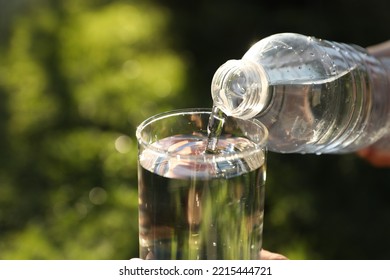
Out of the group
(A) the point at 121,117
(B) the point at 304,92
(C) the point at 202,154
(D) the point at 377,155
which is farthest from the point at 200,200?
(A) the point at 121,117

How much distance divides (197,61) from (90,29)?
556 millimetres

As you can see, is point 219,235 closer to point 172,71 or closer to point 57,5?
point 172,71

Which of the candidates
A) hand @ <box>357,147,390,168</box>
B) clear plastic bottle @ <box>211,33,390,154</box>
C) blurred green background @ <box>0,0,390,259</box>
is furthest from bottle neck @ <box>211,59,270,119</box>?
blurred green background @ <box>0,0,390,259</box>

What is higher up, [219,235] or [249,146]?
[249,146]

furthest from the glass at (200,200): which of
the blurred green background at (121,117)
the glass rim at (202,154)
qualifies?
the blurred green background at (121,117)

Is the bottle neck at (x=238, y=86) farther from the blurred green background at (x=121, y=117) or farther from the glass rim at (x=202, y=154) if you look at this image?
the blurred green background at (x=121, y=117)

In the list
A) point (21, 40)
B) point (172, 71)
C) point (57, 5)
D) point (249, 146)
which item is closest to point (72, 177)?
point (172, 71)

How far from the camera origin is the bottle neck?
1.17 metres

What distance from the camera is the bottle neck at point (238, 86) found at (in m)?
1.17

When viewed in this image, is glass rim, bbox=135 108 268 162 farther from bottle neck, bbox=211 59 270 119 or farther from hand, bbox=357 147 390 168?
hand, bbox=357 147 390 168

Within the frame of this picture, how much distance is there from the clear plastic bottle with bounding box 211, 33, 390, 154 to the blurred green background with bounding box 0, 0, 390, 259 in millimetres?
922

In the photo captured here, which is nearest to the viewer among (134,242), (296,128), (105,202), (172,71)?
(296,128)

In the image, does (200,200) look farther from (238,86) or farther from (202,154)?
(238,86)
